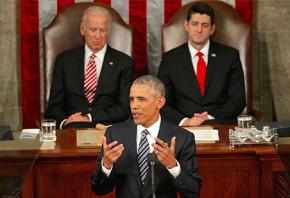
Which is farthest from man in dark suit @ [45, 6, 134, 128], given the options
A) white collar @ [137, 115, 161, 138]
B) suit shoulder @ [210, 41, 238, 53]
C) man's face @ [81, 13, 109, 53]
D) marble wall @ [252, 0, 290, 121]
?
white collar @ [137, 115, 161, 138]

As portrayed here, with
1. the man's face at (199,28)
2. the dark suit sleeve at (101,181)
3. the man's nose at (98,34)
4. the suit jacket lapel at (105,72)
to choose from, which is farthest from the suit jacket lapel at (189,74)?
the dark suit sleeve at (101,181)

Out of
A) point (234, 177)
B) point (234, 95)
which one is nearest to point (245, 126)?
point (234, 177)

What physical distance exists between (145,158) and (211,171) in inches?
36.3

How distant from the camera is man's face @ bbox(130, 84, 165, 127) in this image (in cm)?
455

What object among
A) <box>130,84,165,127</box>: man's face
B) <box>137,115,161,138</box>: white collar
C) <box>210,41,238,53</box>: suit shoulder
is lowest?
<box>137,115,161,138</box>: white collar

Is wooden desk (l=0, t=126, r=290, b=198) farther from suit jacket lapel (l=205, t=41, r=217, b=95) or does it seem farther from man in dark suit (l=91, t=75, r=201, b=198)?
suit jacket lapel (l=205, t=41, r=217, b=95)

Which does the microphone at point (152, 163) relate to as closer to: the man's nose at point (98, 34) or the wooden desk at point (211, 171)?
the wooden desk at point (211, 171)

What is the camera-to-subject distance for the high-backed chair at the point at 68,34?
22.6 ft

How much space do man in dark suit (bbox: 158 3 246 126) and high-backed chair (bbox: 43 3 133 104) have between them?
0.43 m

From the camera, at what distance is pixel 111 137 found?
4633 mm

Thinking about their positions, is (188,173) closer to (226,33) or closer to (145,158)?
(145,158)

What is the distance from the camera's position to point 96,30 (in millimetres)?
6652

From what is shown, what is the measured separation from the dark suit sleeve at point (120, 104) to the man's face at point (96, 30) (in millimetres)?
246

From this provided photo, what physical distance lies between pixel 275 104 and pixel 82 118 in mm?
1895
